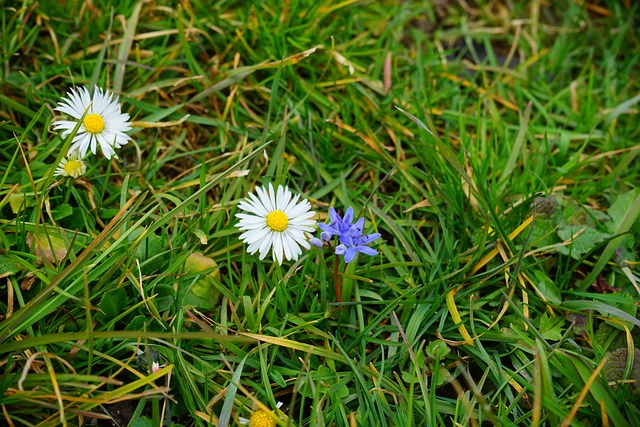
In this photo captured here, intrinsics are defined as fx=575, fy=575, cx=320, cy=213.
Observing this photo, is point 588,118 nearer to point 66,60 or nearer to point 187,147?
point 187,147

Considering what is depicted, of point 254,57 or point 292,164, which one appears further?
point 254,57

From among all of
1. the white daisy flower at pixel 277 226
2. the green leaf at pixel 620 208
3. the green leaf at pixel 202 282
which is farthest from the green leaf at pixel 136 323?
the green leaf at pixel 620 208

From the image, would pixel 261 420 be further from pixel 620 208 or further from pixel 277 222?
pixel 620 208

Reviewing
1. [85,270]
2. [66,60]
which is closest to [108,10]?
[66,60]

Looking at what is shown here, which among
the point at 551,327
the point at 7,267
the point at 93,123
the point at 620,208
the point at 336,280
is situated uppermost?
the point at 93,123

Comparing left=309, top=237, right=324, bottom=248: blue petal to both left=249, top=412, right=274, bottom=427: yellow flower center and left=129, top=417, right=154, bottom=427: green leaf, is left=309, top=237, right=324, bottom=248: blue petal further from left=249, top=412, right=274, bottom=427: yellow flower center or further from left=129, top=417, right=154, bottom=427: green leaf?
left=129, top=417, right=154, bottom=427: green leaf

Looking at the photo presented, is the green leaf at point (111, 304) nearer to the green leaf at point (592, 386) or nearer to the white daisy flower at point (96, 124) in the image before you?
the white daisy flower at point (96, 124)

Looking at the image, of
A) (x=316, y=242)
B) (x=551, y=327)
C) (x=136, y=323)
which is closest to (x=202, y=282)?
(x=136, y=323)
